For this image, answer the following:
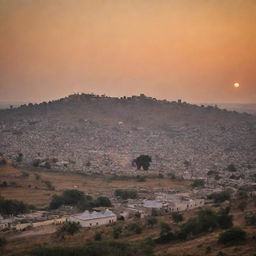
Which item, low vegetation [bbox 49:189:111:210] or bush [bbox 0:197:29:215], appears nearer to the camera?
bush [bbox 0:197:29:215]

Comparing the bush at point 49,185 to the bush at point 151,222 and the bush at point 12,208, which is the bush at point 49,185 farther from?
the bush at point 151,222

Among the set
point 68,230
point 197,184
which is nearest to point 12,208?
point 68,230

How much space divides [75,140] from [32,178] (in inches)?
1256

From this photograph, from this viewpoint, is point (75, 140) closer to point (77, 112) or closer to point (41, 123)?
point (41, 123)

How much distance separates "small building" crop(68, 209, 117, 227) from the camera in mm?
32562

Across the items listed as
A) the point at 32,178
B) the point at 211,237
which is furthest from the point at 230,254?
the point at 32,178

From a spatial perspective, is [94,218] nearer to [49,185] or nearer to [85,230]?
[85,230]

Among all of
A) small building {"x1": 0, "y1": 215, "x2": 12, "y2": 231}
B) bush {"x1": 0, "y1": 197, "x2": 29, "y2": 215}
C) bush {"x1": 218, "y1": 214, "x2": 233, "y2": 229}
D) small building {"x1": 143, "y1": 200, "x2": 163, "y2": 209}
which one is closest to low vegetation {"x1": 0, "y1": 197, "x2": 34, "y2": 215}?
bush {"x1": 0, "y1": 197, "x2": 29, "y2": 215}

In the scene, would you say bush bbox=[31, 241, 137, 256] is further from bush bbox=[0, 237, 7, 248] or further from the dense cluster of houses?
the dense cluster of houses

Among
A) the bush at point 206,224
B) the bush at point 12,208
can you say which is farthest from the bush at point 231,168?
the bush at point 206,224

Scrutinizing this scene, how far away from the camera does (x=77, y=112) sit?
10812 cm

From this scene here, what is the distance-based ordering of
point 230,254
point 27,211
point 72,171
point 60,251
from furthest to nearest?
point 72,171 < point 27,211 < point 60,251 < point 230,254

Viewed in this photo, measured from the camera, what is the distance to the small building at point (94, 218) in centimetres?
3256

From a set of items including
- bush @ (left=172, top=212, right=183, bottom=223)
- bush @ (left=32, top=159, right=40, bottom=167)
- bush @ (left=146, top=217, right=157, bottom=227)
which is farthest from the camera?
bush @ (left=32, top=159, right=40, bottom=167)
